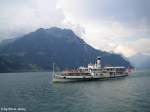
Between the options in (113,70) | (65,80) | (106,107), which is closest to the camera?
(106,107)

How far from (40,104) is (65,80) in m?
62.9

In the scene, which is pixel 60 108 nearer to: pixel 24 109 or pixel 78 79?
pixel 24 109

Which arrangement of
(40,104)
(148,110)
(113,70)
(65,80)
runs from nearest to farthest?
(148,110), (40,104), (65,80), (113,70)

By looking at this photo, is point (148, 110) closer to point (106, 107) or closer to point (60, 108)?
point (106, 107)

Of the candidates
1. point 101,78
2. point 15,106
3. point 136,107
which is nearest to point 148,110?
point 136,107

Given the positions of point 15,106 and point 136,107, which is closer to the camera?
point 136,107

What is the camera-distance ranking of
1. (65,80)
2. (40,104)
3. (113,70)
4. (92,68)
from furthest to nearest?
(113,70)
(92,68)
(65,80)
(40,104)

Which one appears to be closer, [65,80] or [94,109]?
[94,109]

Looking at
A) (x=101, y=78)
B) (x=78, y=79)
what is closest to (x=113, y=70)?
(x=101, y=78)

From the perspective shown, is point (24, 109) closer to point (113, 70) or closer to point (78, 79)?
point (78, 79)

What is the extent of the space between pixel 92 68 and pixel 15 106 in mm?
78835

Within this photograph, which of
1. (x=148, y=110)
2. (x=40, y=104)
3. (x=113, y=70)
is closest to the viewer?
(x=148, y=110)

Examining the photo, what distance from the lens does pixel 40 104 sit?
58.5m

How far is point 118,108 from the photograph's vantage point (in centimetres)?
5166
